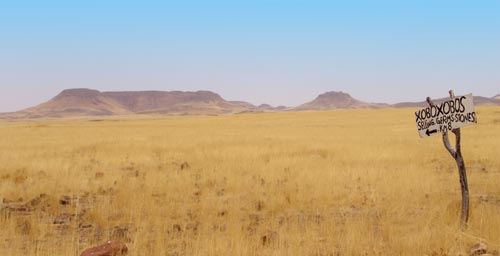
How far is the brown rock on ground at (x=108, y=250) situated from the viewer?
5.43 meters

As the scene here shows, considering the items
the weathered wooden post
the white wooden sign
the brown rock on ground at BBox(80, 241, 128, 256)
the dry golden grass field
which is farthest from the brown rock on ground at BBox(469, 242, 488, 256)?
the brown rock on ground at BBox(80, 241, 128, 256)

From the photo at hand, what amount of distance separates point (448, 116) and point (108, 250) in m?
5.37

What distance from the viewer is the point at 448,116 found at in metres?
7.11

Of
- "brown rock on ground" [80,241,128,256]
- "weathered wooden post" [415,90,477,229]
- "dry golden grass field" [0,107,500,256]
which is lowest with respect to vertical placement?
"dry golden grass field" [0,107,500,256]

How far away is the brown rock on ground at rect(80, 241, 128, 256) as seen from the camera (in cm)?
543

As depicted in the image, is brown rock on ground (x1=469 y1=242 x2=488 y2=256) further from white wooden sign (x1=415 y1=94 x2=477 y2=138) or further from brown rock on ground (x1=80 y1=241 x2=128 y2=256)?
brown rock on ground (x1=80 y1=241 x2=128 y2=256)

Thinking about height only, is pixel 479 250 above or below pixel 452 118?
below

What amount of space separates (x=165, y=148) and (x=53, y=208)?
38.7 feet

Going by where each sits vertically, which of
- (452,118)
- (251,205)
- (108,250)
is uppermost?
(452,118)

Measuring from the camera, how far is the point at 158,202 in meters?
9.59

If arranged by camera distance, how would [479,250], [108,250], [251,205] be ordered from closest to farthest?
1. [108,250]
2. [479,250]
3. [251,205]

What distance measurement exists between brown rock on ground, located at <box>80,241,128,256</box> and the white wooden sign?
16.4ft

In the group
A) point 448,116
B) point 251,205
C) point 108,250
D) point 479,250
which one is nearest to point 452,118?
point 448,116

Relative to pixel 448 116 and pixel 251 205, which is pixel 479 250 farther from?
pixel 251 205
